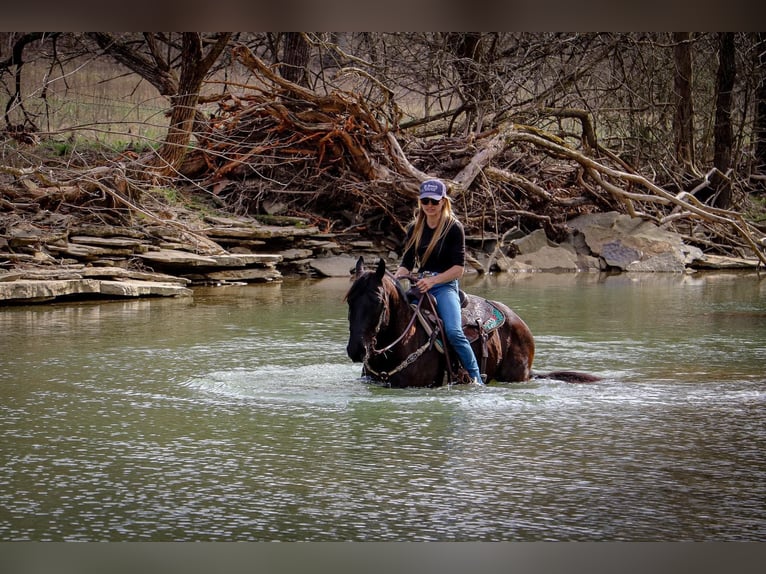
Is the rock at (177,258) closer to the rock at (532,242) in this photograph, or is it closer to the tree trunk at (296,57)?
the tree trunk at (296,57)

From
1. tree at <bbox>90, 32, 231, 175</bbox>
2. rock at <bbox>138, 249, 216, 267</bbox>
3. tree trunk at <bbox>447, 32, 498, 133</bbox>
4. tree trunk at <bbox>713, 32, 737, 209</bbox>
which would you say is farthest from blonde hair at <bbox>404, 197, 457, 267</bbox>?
tree trunk at <bbox>713, 32, 737, 209</bbox>

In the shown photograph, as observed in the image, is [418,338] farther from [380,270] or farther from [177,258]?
[177,258]

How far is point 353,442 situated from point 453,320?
1.81 m

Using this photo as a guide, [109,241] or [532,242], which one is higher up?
[532,242]

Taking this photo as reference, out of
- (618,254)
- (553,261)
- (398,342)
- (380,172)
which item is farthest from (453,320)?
(618,254)

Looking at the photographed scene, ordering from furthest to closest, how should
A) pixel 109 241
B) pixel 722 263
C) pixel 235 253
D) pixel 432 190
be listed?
pixel 722 263 → pixel 235 253 → pixel 109 241 → pixel 432 190

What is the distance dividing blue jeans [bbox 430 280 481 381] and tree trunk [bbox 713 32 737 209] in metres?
18.0

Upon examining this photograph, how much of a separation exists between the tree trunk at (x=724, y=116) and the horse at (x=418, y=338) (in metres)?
17.3

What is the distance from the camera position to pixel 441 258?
813 centimetres

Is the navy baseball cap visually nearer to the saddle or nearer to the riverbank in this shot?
the saddle

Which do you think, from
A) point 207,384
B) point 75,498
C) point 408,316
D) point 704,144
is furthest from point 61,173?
point 704,144

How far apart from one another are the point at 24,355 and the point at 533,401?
4.96 metres
